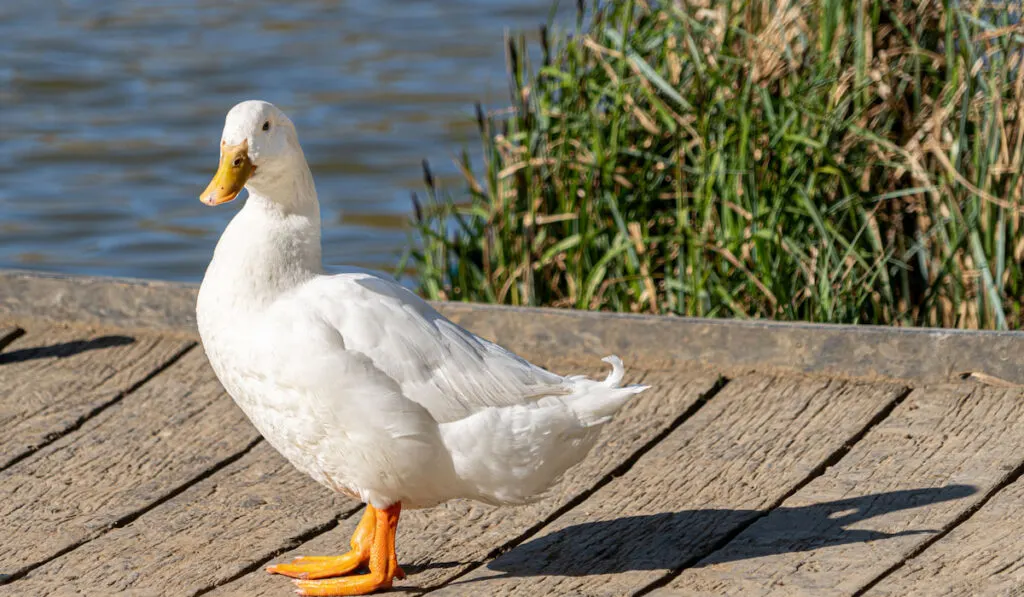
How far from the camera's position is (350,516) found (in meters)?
2.93

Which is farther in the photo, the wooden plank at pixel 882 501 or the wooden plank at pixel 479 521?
the wooden plank at pixel 479 521

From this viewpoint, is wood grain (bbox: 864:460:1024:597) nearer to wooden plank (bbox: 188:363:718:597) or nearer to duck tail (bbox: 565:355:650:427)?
duck tail (bbox: 565:355:650:427)

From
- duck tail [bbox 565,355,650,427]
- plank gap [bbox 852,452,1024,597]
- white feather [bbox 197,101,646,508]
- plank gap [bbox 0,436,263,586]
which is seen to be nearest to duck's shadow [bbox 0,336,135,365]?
plank gap [bbox 0,436,263,586]

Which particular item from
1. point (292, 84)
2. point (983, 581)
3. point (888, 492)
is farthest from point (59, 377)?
point (292, 84)

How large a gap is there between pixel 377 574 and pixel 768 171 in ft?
6.84

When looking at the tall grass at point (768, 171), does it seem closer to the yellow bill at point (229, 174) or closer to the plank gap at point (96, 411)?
the plank gap at point (96, 411)

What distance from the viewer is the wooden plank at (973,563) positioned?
8.05ft

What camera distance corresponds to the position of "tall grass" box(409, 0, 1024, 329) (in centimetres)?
396

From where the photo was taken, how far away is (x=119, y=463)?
123 inches

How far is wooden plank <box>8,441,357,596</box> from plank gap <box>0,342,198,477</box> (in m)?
0.41

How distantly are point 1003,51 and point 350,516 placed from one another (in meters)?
2.26

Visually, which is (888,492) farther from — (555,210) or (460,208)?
(460,208)

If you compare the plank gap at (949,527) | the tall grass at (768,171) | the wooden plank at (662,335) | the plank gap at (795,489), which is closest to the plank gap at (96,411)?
the wooden plank at (662,335)

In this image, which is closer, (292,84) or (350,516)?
(350,516)
